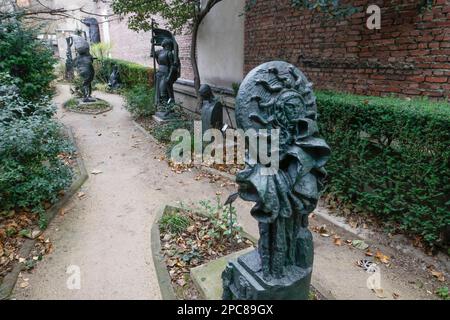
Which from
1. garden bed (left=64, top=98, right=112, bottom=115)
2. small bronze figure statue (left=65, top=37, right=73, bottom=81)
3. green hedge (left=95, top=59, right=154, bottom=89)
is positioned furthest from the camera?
small bronze figure statue (left=65, top=37, right=73, bottom=81)

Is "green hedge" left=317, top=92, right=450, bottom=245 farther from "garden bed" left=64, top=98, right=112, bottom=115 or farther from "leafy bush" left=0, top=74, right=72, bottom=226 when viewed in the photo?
"garden bed" left=64, top=98, right=112, bottom=115

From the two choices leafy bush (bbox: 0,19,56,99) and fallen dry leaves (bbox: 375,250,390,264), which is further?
leafy bush (bbox: 0,19,56,99)

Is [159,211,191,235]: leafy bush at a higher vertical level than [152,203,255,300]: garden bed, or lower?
higher

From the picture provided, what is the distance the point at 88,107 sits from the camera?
1138cm

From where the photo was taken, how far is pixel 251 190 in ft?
6.58

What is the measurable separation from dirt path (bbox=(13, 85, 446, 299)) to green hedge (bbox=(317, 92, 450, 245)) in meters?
0.64

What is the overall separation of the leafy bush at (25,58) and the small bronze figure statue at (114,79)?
329 inches

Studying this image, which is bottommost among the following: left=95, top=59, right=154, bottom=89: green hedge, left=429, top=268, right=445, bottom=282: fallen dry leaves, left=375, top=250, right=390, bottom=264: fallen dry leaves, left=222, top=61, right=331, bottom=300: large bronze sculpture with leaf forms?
left=429, top=268, right=445, bottom=282: fallen dry leaves

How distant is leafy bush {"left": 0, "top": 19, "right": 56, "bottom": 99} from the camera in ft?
22.1

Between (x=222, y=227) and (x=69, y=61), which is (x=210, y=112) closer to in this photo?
(x=222, y=227)

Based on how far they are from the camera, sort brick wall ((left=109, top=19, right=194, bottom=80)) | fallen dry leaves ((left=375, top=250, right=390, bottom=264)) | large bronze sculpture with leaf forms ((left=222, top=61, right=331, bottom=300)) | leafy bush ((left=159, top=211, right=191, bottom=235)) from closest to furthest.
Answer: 1. large bronze sculpture with leaf forms ((left=222, top=61, right=331, bottom=300))
2. fallen dry leaves ((left=375, top=250, right=390, bottom=264))
3. leafy bush ((left=159, top=211, right=191, bottom=235))
4. brick wall ((left=109, top=19, right=194, bottom=80))

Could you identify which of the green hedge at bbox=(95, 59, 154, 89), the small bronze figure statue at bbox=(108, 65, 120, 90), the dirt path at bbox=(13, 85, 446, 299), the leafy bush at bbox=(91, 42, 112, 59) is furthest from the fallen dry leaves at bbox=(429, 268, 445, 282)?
the leafy bush at bbox=(91, 42, 112, 59)
